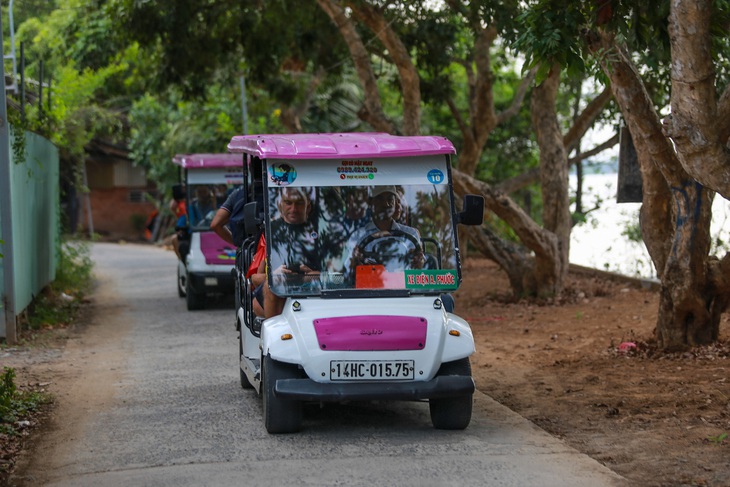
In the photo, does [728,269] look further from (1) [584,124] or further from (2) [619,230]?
(2) [619,230]

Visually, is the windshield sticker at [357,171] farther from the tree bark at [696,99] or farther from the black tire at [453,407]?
Answer: the tree bark at [696,99]

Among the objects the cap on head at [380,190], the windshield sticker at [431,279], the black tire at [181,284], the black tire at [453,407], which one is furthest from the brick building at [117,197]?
the black tire at [453,407]

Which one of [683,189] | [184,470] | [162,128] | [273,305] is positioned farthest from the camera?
[162,128]

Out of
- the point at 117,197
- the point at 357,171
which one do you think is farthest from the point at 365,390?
the point at 117,197

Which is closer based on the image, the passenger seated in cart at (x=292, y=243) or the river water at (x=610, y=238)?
the passenger seated in cart at (x=292, y=243)

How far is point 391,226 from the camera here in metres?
8.01

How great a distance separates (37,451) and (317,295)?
2.21 m

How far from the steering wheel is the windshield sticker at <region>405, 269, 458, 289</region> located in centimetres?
17

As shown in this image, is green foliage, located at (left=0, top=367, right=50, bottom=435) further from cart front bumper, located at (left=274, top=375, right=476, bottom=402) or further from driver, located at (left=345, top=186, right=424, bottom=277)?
driver, located at (left=345, top=186, right=424, bottom=277)

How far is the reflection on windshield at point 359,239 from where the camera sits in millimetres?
7859

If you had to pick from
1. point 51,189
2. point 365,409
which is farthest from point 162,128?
point 365,409

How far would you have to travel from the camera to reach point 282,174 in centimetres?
794

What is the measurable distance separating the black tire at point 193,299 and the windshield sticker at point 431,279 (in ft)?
28.1

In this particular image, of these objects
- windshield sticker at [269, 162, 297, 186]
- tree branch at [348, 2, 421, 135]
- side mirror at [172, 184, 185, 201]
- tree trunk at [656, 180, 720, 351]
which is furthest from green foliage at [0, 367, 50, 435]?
tree branch at [348, 2, 421, 135]
